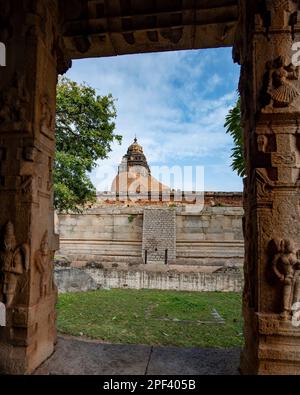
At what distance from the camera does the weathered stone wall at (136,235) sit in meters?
16.9

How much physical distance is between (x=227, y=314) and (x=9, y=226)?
5.75 metres

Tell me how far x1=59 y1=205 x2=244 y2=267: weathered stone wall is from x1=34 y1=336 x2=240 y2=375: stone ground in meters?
12.8

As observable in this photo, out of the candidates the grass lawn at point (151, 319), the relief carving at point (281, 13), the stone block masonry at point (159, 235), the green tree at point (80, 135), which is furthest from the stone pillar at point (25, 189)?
the stone block masonry at point (159, 235)

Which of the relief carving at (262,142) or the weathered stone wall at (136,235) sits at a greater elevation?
the relief carving at (262,142)

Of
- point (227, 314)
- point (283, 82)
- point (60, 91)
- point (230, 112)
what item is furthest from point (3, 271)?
point (60, 91)

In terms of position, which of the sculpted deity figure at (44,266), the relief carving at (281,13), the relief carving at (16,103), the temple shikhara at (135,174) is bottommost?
the sculpted deity figure at (44,266)

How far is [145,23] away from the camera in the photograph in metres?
3.79

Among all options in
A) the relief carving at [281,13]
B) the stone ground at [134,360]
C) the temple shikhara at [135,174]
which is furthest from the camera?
the temple shikhara at [135,174]

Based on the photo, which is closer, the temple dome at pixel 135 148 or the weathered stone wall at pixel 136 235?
the weathered stone wall at pixel 136 235

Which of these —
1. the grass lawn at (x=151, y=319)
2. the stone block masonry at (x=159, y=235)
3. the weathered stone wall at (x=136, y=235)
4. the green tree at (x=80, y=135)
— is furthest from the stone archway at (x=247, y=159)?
the stone block masonry at (x=159, y=235)

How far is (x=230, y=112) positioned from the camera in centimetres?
618

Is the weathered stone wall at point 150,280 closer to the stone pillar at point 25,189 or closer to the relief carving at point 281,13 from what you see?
the stone pillar at point 25,189

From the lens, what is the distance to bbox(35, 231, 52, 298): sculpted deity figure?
298 cm

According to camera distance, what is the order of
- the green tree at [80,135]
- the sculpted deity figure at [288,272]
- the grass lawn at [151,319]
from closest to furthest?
the sculpted deity figure at [288,272] < the grass lawn at [151,319] < the green tree at [80,135]
